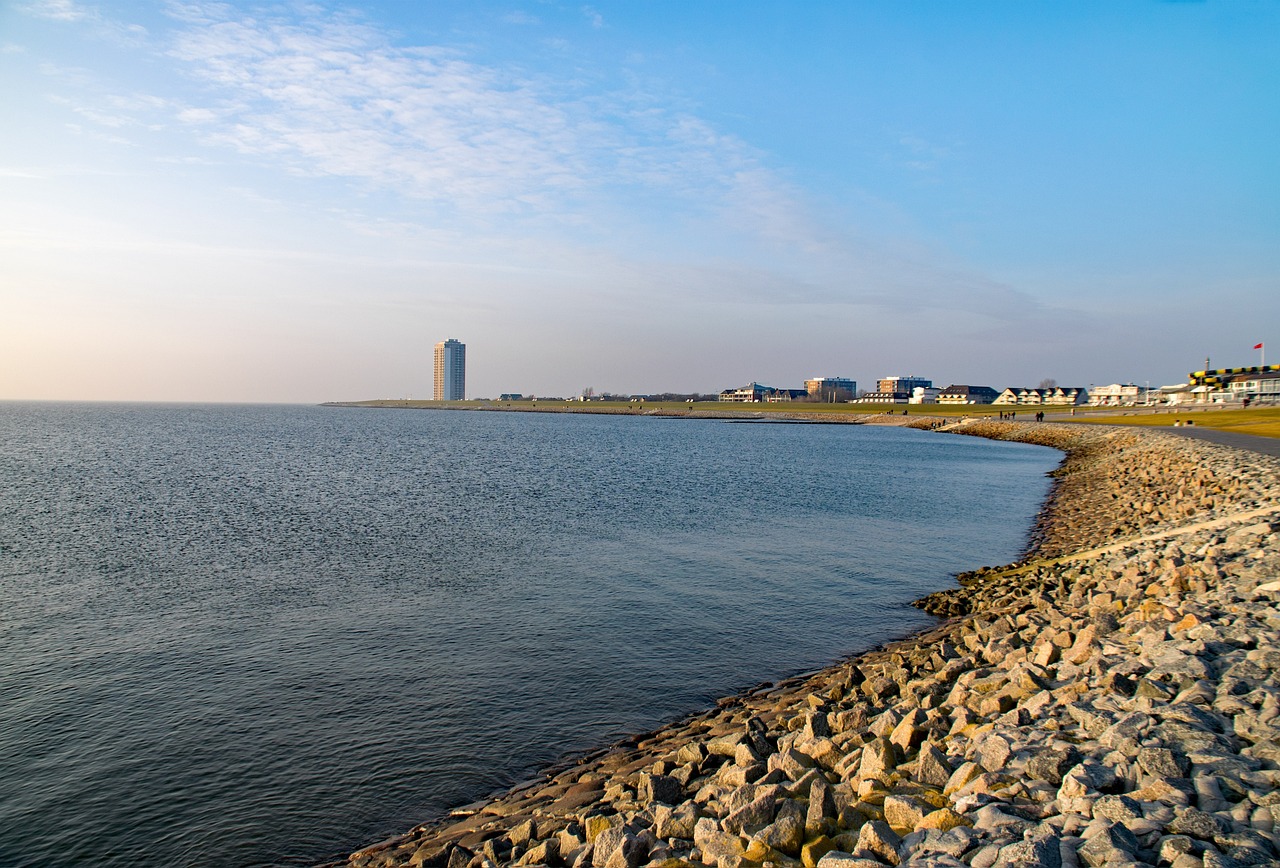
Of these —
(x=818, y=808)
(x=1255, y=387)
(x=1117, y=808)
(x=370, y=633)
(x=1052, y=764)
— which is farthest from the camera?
(x=1255, y=387)

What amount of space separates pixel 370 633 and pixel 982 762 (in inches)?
514

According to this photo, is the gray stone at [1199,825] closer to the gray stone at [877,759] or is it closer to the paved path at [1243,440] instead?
the gray stone at [877,759]

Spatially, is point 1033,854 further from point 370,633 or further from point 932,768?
point 370,633

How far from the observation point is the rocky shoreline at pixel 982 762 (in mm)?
5727

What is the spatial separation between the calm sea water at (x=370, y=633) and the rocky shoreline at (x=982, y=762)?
1.54m

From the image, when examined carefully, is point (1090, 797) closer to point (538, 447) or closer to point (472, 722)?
point (472, 722)

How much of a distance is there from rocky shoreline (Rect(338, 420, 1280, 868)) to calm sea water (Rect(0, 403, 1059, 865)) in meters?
1.54

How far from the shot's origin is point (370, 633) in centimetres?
1653

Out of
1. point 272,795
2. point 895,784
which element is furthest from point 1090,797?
point 272,795

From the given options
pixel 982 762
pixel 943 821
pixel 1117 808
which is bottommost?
pixel 982 762

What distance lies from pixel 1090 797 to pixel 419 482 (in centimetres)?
4400

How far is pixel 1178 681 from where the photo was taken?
8.63m

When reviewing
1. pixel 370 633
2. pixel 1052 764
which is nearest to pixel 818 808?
pixel 1052 764

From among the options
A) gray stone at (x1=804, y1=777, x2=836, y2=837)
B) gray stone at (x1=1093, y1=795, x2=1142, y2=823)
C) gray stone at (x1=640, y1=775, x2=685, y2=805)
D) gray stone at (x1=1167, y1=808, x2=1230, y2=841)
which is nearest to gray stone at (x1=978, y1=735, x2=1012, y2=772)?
→ gray stone at (x1=1093, y1=795, x2=1142, y2=823)
